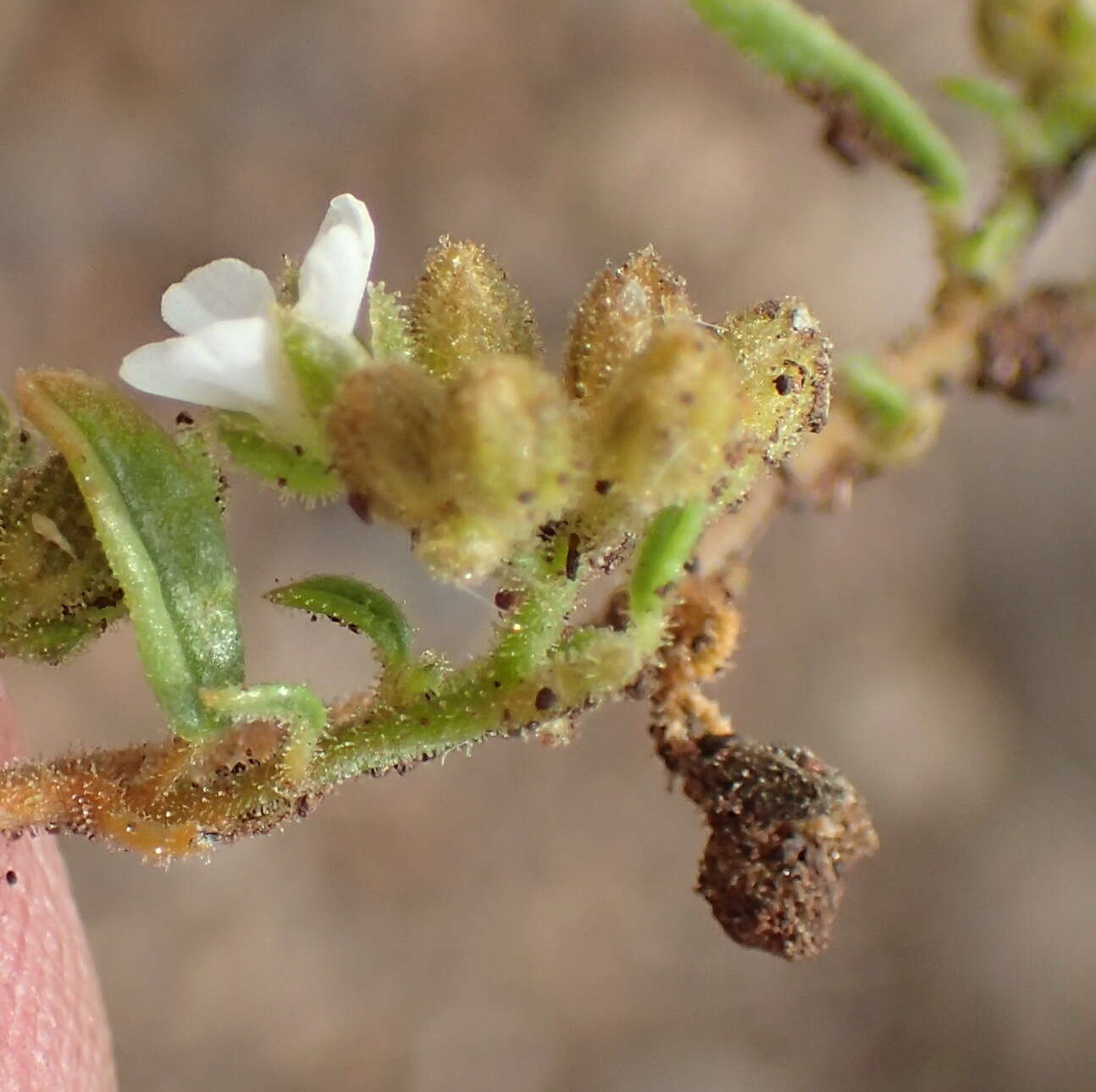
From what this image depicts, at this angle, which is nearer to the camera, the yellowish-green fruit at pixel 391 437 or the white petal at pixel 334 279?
the yellowish-green fruit at pixel 391 437

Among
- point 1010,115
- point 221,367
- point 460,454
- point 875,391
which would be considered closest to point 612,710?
point 875,391

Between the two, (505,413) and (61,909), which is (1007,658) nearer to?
(61,909)

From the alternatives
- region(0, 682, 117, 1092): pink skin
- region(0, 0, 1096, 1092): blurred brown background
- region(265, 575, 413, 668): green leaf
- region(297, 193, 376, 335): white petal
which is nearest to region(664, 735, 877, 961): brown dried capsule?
region(265, 575, 413, 668): green leaf

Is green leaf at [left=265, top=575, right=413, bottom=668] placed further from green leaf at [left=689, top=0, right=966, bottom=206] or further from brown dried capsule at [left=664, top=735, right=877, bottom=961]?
green leaf at [left=689, top=0, right=966, bottom=206]

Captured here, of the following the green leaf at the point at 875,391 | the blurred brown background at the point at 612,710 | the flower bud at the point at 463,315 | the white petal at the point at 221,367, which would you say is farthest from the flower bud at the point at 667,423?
the blurred brown background at the point at 612,710

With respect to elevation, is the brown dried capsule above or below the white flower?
A: below

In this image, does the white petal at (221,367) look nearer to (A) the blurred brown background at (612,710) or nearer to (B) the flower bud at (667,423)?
(B) the flower bud at (667,423)

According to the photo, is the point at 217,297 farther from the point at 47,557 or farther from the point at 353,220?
the point at 47,557
